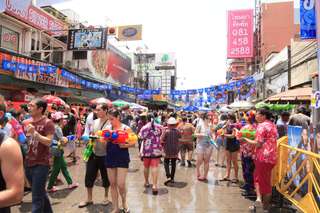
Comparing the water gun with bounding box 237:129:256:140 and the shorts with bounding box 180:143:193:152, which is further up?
the water gun with bounding box 237:129:256:140

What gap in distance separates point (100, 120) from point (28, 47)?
49.0 ft

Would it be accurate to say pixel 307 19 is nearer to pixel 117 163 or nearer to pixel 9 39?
pixel 117 163

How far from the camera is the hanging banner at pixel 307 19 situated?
9906 millimetres

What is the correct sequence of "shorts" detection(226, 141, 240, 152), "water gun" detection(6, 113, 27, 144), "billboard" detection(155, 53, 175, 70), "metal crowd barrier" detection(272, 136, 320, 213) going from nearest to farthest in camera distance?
"metal crowd barrier" detection(272, 136, 320, 213) < "water gun" detection(6, 113, 27, 144) < "shorts" detection(226, 141, 240, 152) < "billboard" detection(155, 53, 175, 70)

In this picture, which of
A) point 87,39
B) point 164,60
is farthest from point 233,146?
point 164,60

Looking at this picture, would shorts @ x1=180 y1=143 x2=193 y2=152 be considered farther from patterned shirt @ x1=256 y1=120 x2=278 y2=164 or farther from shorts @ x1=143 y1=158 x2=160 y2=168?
patterned shirt @ x1=256 y1=120 x2=278 y2=164

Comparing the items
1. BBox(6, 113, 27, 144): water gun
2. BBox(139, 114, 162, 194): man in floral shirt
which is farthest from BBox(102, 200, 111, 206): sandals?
BBox(6, 113, 27, 144): water gun

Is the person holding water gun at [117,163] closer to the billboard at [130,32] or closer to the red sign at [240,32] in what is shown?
the red sign at [240,32]

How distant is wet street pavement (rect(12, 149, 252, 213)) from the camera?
18.7ft

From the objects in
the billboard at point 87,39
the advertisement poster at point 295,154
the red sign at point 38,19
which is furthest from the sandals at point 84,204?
the billboard at point 87,39

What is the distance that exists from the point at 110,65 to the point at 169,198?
29.3m

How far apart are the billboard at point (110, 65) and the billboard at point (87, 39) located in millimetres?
7039

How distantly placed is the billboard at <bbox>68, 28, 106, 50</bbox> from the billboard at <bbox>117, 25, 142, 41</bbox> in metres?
29.5

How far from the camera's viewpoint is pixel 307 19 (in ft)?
32.9
